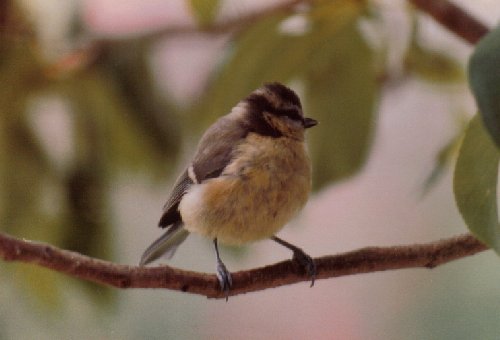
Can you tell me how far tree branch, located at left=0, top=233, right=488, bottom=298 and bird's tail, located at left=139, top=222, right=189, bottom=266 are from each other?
4cm

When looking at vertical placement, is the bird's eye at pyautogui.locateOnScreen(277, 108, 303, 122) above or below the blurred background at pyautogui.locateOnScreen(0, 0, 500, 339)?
above

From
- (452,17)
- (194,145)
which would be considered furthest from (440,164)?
(194,145)

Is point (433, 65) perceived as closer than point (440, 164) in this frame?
No

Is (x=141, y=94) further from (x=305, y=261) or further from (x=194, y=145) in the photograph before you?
(x=305, y=261)

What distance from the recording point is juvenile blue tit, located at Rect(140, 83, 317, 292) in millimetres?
354

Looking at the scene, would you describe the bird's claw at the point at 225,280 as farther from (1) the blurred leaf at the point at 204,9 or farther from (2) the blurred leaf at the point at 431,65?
(2) the blurred leaf at the point at 431,65

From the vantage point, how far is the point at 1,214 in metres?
0.53

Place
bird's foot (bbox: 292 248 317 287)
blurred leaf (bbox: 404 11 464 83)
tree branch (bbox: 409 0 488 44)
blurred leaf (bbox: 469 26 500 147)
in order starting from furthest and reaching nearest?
blurred leaf (bbox: 404 11 464 83) → tree branch (bbox: 409 0 488 44) → bird's foot (bbox: 292 248 317 287) → blurred leaf (bbox: 469 26 500 147)

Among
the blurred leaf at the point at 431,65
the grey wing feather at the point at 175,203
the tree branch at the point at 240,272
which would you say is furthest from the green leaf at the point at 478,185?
the blurred leaf at the point at 431,65

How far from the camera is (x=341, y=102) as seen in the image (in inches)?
19.0

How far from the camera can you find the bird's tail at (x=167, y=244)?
0.33 metres

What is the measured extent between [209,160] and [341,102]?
5.7 inches

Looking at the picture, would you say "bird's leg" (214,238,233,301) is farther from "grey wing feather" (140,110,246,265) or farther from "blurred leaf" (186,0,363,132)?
"blurred leaf" (186,0,363,132)

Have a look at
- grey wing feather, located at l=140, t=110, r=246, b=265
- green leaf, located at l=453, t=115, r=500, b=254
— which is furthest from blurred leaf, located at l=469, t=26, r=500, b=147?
grey wing feather, located at l=140, t=110, r=246, b=265
